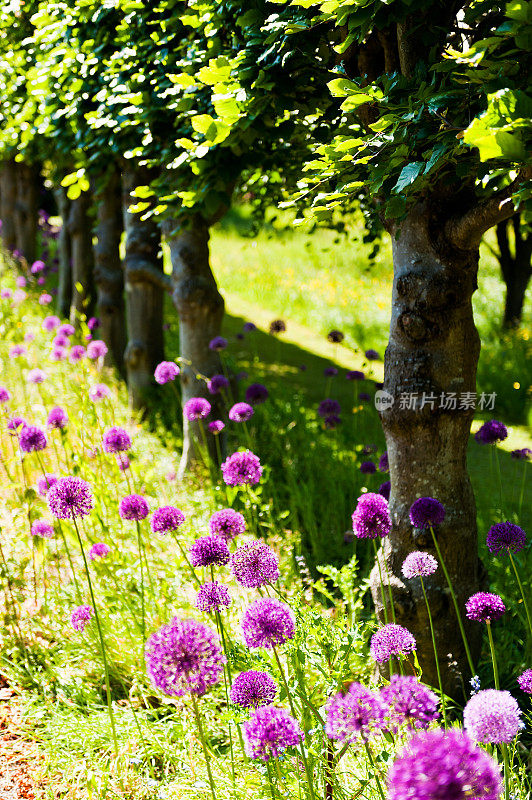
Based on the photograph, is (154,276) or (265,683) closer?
(265,683)

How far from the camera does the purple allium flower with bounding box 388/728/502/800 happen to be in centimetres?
113

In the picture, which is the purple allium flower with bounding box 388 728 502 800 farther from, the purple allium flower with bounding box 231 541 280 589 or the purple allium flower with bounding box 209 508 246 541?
the purple allium flower with bounding box 209 508 246 541

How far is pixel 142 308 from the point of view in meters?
7.89

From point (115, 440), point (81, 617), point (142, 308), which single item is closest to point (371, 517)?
point (81, 617)

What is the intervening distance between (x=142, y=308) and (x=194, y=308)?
76.0 inches

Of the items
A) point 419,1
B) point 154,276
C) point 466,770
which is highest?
point 419,1

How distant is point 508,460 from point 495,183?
4.79m

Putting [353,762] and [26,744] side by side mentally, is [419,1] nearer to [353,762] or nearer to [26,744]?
[353,762]

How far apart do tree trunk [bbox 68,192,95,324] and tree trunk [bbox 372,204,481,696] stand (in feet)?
25.2

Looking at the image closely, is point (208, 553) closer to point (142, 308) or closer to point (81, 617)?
point (81, 617)

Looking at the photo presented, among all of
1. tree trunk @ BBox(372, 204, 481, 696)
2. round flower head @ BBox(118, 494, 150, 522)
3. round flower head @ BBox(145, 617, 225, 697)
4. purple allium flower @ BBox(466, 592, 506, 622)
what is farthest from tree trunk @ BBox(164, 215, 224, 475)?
round flower head @ BBox(145, 617, 225, 697)

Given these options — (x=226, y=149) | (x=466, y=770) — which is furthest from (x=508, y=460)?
(x=466, y=770)

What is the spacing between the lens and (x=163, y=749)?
2908 millimetres

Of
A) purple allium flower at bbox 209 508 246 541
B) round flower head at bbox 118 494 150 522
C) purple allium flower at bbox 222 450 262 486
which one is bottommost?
round flower head at bbox 118 494 150 522
